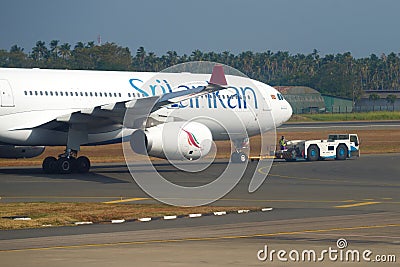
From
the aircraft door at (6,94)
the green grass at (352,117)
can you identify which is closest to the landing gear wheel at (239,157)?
the aircraft door at (6,94)

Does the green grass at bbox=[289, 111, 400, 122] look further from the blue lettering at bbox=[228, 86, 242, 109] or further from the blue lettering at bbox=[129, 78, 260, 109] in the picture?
the blue lettering at bbox=[228, 86, 242, 109]

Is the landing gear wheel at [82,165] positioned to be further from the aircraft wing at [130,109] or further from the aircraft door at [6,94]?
the aircraft door at [6,94]

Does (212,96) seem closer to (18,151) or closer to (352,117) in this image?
(18,151)

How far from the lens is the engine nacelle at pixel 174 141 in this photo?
3506cm

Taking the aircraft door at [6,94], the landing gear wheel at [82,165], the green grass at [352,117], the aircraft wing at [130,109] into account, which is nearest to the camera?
the aircraft wing at [130,109]

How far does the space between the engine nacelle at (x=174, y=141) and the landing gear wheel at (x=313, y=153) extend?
46.1ft

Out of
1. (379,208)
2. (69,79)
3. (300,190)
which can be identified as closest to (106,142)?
(69,79)

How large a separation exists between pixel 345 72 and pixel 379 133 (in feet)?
287

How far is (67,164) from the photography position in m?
37.6

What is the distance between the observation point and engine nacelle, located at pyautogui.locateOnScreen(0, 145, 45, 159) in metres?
38.7

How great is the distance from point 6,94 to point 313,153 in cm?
1977

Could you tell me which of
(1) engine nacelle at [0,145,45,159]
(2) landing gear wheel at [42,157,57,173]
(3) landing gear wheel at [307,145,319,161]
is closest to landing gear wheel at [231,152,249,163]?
(3) landing gear wheel at [307,145,319,161]

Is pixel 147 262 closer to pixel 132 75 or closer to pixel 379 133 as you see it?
pixel 132 75

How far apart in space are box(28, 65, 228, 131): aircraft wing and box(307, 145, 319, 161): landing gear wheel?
1572 centimetres
